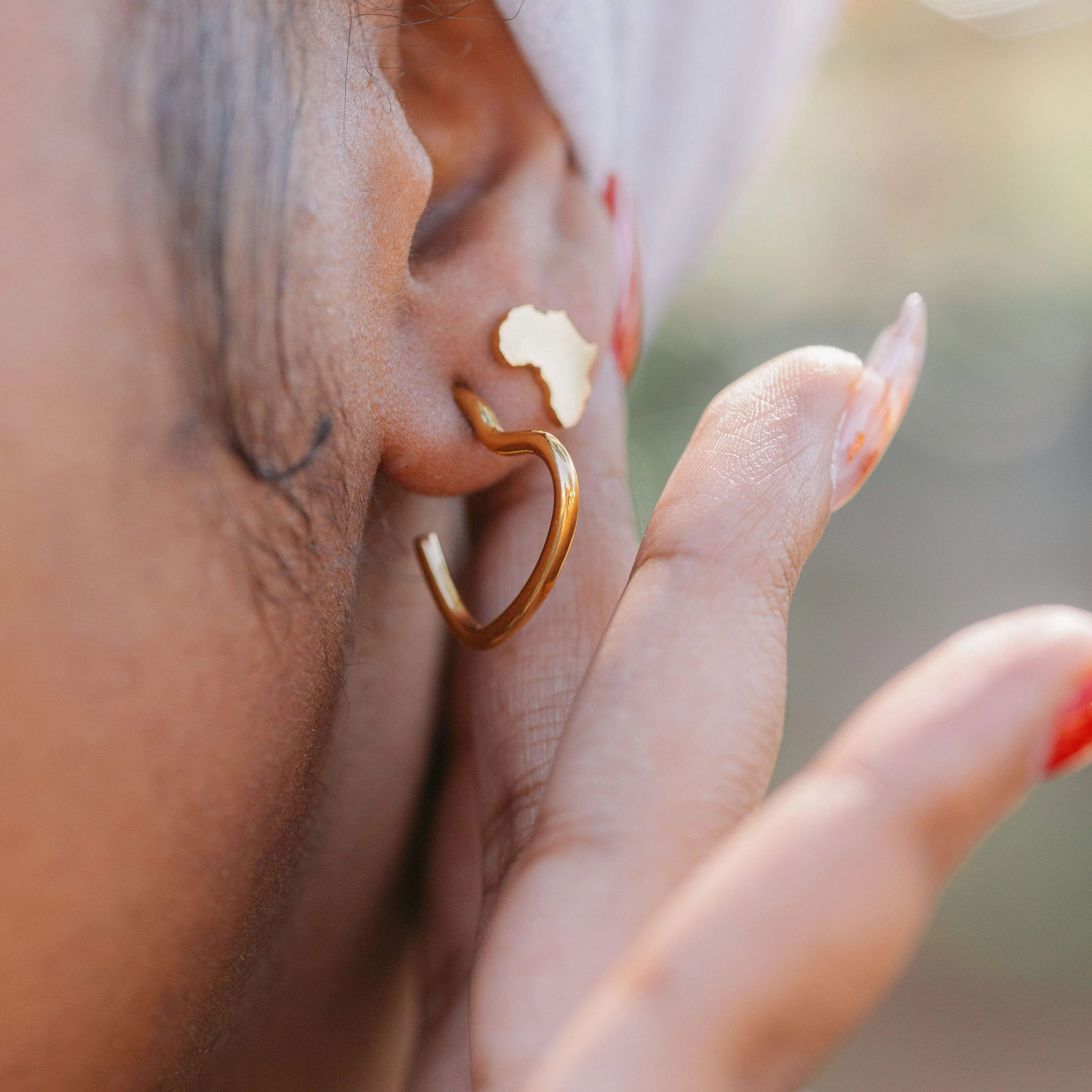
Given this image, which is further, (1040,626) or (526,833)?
(526,833)

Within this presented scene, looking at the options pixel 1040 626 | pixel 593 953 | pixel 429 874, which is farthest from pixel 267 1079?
pixel 1040 626

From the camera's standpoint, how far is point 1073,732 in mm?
417

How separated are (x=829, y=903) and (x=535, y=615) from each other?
0.36 m

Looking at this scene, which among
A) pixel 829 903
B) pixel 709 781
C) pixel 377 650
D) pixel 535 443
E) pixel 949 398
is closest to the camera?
pixel 829 903

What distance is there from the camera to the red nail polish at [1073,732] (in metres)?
0.40

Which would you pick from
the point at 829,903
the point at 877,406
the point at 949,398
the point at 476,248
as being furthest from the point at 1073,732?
the point at 949,398

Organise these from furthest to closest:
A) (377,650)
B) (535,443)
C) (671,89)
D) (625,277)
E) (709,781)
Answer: (671,89) → (625,277) → (377,650) → (535,443) → (709,781)

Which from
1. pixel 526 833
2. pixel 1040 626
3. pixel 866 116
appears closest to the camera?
pixel 1040 626

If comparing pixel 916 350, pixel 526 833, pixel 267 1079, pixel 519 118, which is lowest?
pixel 267 1079

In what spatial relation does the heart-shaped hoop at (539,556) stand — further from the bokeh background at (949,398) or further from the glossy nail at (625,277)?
the bokeh background at (949,398)

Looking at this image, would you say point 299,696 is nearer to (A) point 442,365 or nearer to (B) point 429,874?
(A) point 442,365

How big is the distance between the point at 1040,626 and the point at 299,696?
37 cm

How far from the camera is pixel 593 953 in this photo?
479mm

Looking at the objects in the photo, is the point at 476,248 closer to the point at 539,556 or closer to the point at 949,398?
the point at 539,556
